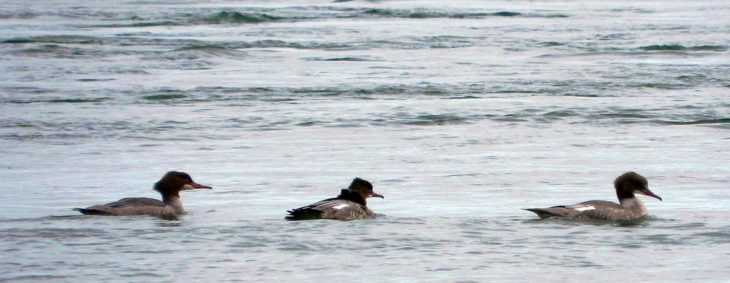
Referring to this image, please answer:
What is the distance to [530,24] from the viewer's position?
42.5 meters

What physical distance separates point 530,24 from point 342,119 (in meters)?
21.5

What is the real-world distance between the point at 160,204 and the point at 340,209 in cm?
148

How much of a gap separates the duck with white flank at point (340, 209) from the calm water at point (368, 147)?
12cm

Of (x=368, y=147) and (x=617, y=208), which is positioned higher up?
(x=617, y=208)

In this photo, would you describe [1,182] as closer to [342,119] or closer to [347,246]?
[347,246]

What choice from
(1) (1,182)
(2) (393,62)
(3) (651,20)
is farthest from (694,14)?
(1) (1,182)

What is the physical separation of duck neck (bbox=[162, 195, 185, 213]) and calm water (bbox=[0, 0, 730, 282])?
0.32ft

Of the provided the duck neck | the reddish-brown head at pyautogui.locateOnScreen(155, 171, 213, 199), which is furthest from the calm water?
the reddish-brown head at pyautogui.locateOnScreen(155, 171, 213, 199)

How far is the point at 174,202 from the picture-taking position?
14.0 metres

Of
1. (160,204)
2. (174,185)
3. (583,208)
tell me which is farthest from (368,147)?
(583,208)

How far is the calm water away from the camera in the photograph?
1176cm

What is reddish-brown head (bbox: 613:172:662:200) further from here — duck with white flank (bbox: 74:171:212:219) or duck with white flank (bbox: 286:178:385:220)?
duck with white flank (bbox: 74:171:212:219)

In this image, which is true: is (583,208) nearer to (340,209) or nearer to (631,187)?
(631,187)

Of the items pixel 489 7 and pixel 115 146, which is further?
pixel 489 7
